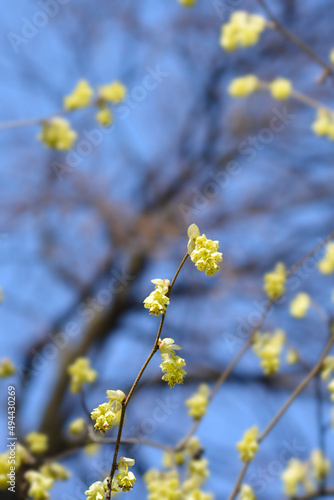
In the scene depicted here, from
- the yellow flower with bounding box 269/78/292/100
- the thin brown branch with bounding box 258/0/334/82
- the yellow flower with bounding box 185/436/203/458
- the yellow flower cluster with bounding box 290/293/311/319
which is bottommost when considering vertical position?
the yellow flower with bounding box 185/436/203/458

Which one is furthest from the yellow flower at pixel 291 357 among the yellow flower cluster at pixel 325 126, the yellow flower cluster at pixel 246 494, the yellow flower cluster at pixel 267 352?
the yellow flower cluster at pixel 325 126

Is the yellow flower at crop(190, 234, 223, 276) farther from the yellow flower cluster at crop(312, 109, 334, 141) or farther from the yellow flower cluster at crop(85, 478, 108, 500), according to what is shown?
the yellow flower cluster at crop(312, 109, 334, 141)

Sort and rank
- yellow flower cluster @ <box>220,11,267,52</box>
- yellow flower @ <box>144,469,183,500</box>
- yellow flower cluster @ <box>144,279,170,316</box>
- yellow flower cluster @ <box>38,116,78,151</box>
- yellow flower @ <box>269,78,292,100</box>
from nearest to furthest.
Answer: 1. yellow flower cluster @ <box>144,279,170,316</box>
2. yellow flower @ <box>144,469,183,500</box>
3. yellow flower cluster @ <box>38,116,78,151</box>
4. yellow flower cluster @ <box>220,11,267,52</box>
5. yellow flower @ <box>269,78,292,100</box>

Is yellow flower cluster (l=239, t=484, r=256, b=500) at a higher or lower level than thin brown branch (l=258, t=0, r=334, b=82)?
lower

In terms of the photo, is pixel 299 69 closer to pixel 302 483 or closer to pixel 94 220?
pixel 94 220

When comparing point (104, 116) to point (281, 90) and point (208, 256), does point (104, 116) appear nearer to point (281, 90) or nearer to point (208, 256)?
point (281, 90)

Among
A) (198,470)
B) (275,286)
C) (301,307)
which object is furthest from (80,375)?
(301,307)

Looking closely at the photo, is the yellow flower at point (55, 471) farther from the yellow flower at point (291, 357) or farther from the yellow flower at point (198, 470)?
the yellow flower at point (291, 357)

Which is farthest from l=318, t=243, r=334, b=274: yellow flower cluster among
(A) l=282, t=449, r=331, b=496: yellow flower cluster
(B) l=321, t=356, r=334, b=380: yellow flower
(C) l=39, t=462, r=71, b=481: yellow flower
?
(C) l=39, t=462, r=71, b=481: yellow flower
